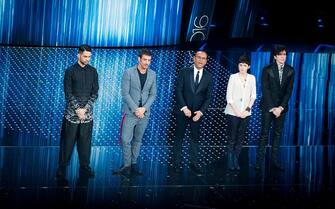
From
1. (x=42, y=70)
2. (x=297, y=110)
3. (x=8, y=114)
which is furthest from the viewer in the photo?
(x=42, y=70)

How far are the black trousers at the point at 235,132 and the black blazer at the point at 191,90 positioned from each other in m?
0.34

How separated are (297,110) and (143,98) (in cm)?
407

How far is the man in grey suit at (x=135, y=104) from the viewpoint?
328 inches

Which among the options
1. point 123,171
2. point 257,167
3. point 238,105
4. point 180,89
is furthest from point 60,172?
point 257,167

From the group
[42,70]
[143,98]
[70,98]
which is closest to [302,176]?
[143,98]

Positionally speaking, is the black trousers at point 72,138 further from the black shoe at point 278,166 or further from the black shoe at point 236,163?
the black shoe at point 278,166

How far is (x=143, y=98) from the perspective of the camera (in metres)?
8.45

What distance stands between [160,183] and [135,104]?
853mm

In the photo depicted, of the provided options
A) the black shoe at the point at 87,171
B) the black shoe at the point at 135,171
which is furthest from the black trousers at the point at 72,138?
the black shoe at the point at 135,171

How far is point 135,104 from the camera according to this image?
27.3ft

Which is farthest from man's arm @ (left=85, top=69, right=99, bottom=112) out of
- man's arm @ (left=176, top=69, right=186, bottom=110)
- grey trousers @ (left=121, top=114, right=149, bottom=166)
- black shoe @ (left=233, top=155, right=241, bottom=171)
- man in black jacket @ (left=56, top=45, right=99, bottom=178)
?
black shoe @ (left=233, top=155, right=241, bottom=171)

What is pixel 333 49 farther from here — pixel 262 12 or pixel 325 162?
pixel 325 162

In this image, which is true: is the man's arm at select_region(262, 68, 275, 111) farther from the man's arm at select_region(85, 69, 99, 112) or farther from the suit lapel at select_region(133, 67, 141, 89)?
the man's arm at select_region(85, 69, 99, 112)

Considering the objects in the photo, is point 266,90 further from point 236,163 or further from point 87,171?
point 87,171
